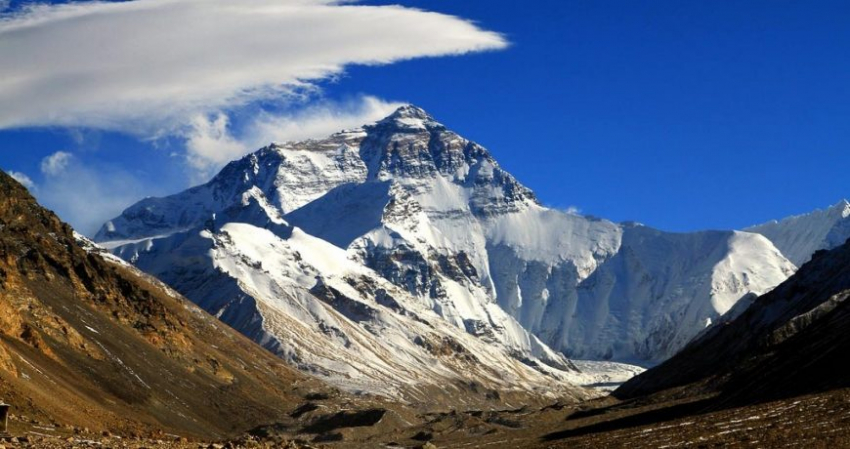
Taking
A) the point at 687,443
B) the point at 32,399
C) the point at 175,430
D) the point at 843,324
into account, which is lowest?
the point at 175,430

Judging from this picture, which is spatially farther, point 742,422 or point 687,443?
point 742,422

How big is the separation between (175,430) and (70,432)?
296ft

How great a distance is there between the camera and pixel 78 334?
178m

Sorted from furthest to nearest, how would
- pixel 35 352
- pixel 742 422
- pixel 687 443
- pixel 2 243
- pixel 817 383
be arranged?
1. pixel 2 243
2. pixel 35 352
3. pixel 817 383
4. pixel 742 422
5. pixel 687 443

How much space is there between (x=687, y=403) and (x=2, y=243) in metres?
104

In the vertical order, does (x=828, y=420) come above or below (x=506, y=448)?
above

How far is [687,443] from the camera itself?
69375mm

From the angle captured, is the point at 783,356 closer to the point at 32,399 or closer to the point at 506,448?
the point at 506,448

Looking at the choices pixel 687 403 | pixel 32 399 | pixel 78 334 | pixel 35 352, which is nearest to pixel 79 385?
pixel 35 352

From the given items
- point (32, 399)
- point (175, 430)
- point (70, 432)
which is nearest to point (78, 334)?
point (175, 430)

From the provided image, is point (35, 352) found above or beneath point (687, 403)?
beneath

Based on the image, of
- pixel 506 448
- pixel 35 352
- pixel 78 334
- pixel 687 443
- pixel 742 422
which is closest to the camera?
pixel 687 443

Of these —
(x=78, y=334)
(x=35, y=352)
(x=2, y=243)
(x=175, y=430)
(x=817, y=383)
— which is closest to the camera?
(x=817, y=383)

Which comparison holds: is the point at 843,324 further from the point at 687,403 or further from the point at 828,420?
the point at 828,420
